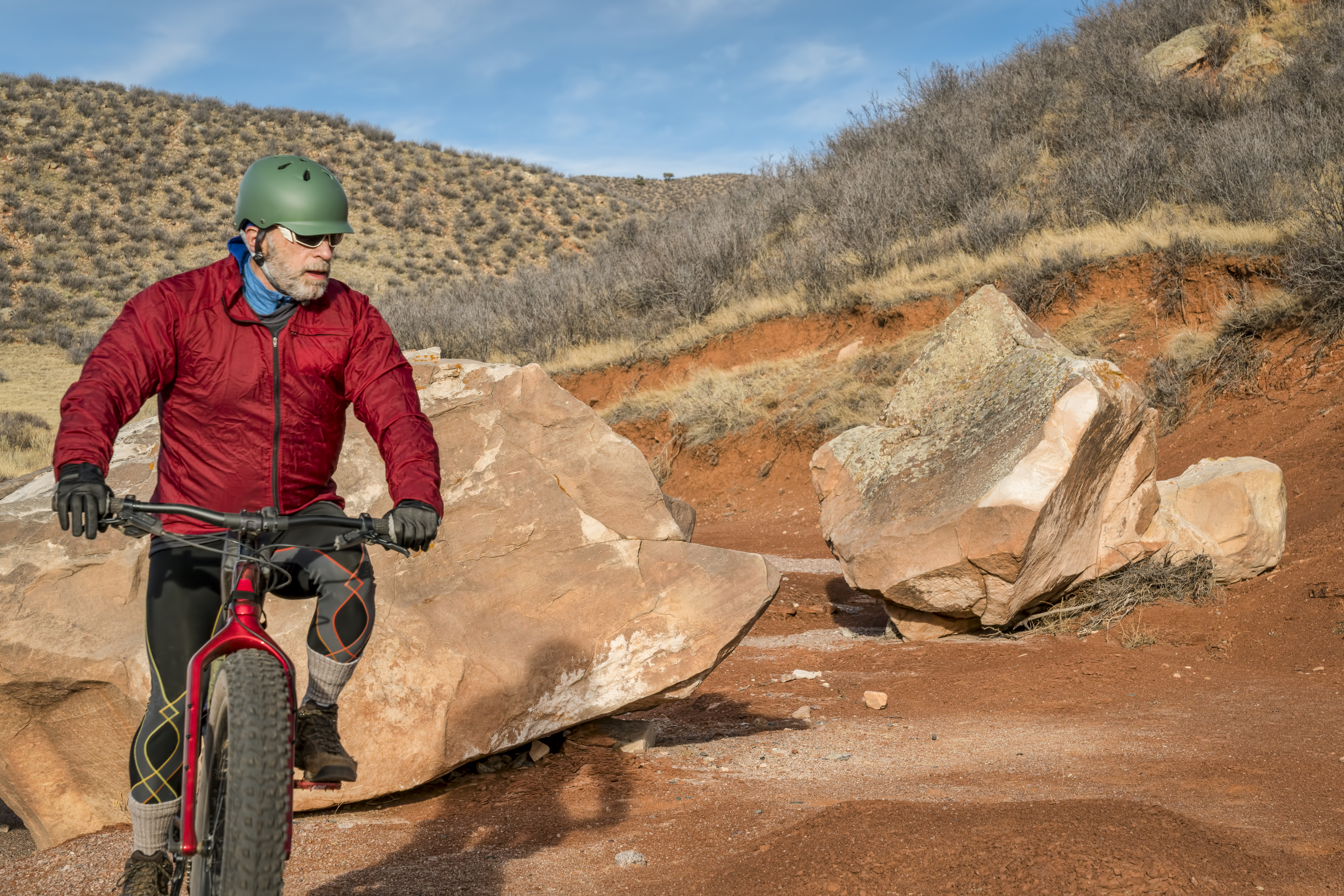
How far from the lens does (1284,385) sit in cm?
1109

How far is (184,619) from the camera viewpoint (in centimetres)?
262

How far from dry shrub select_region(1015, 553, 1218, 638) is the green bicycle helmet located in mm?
6379

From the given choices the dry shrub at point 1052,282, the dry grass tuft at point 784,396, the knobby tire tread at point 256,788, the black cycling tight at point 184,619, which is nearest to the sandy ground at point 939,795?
the black cycling tight at point 184,619

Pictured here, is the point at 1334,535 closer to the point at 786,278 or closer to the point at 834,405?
the point at 834,405

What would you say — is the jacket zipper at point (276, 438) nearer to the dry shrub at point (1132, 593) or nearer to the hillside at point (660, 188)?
the dry shrub at point (1132, 593)

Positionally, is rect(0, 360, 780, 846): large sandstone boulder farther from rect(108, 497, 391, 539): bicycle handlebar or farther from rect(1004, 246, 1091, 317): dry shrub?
rect(1004, 246, 1091, 317): dry shrub

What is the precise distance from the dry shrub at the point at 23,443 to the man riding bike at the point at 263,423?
16764 millimetres

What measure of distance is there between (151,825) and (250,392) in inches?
45.6

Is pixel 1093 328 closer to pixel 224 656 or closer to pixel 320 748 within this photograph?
pixel 320 748

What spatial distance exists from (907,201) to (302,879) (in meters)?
18.3

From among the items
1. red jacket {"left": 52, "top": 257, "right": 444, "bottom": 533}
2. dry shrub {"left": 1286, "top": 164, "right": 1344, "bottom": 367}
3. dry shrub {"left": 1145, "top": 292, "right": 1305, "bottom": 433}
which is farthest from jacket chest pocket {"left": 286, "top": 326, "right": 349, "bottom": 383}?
dry shrub {"left": 1286, "top": 164, "right": 1344, "bottom": 367}

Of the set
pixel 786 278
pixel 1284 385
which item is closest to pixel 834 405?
pixel 786 278

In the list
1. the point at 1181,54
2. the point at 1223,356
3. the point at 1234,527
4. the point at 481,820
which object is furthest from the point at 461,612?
the point at 1181,54

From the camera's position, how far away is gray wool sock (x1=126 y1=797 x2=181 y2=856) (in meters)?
2.60
